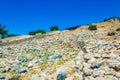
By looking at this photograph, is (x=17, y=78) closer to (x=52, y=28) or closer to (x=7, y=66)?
(x=7, y=66)

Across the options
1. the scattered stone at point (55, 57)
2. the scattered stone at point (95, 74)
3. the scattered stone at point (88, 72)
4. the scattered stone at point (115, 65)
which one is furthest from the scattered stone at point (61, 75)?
the scattered stone at point (55, 57)

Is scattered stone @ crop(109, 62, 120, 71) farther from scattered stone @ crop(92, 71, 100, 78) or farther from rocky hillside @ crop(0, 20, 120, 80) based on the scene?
scattered stone @ crop(92, 71, 100, 78)

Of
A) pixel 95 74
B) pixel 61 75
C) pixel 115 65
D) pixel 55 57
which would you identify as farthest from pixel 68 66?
pixel 115 65

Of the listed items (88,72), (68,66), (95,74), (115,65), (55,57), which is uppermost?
(55,57)

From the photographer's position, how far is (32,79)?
1667 cm

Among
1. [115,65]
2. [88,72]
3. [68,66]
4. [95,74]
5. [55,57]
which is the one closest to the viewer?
[95,74]

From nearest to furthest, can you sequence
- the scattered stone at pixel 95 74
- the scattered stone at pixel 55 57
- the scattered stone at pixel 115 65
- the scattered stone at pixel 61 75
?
1. the scattered stone at pixel 95 74
2. the scattered stone at pixel 61 75
3. the scattered stone at pixel 115 65
4. the scattered stone at pixel 55 57

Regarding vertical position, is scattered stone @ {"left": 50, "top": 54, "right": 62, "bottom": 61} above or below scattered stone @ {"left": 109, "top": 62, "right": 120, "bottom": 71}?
above

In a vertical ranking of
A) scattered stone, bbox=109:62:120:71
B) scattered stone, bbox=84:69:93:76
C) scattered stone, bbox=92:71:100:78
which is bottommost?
scattered stone, bbox=92:71:100:78

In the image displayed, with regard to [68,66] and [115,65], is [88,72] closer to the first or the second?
[115,65]

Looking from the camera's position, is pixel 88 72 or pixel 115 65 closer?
pixel 88 72

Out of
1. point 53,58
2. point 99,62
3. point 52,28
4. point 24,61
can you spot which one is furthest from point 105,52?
point 52,28

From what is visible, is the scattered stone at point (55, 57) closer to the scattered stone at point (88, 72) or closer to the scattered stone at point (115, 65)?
the scattered stone at point (88, 72)

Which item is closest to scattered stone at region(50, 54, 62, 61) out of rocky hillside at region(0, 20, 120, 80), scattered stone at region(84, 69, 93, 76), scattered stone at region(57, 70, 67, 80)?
rocky hillside at region(0, 20, 120, 80)
